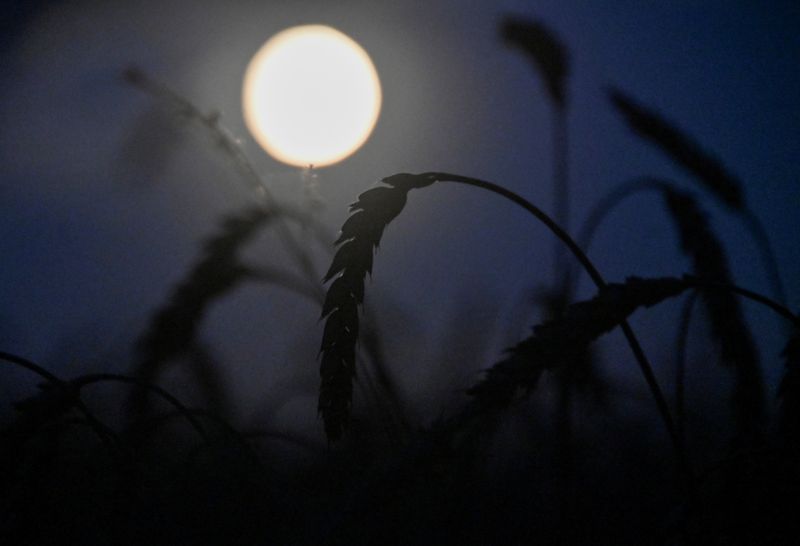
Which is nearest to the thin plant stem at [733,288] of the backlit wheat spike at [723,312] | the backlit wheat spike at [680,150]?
the backlit wheat spike at [723,312]

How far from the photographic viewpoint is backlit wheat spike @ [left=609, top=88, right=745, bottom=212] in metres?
2.28

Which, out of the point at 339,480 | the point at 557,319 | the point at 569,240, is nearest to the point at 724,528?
the point at 557,319

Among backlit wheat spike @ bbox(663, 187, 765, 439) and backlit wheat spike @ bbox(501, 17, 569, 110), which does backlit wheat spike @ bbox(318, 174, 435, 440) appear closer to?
backlit wheat spike @ bbox(663, 187, 765, 439)

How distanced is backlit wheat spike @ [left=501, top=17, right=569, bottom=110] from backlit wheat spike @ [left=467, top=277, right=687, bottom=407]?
170 centimetres

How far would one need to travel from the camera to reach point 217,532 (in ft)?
5.68

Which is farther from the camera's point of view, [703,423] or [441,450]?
[703,423]

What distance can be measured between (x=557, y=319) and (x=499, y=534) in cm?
149

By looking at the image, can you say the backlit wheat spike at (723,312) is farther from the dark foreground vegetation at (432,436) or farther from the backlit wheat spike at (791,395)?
the backlit wheat spike at (791,395)

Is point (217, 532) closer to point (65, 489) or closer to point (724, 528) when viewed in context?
point (65, 489)

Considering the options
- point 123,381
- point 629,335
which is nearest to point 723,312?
point 629,335

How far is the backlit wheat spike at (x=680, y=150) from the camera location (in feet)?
7.48

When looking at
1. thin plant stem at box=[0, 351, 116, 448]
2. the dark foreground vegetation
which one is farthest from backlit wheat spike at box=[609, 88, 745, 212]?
thin plant stem at box=[0, 351, 116, 448]

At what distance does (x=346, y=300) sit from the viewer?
0.74m

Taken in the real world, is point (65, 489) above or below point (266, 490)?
above
